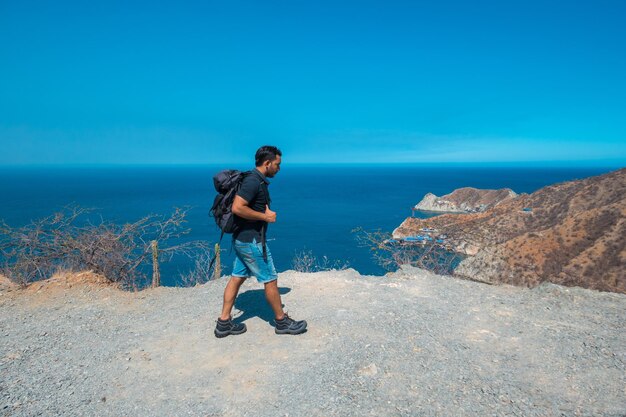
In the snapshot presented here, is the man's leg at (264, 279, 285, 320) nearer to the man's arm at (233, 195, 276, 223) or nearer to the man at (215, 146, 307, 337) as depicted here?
the man at (215, 146, 307, 337)

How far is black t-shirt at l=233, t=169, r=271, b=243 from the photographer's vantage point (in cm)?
446

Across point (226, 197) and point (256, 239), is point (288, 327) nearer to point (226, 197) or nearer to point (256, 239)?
point (256, 239)

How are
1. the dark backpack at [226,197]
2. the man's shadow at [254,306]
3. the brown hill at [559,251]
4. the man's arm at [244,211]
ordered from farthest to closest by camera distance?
the brown hill at [559,251], the man's shadow at [254,306], the dark backpack at [226,197], the man's arm at [244,211]

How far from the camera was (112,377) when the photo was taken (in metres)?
4.03

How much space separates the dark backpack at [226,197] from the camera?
4.59 metres

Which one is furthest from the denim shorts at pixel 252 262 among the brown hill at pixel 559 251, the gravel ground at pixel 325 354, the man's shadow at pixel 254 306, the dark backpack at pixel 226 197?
the brown hill at pixel 559 251

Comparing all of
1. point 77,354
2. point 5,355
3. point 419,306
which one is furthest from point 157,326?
point 419,306

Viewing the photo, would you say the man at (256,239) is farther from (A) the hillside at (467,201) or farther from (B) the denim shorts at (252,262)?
(A) the hillside at (467,201)

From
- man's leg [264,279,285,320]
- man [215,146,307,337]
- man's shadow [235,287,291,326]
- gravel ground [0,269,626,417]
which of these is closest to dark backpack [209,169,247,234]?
man [215,146,307,337]

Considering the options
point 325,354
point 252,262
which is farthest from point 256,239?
point 325,354

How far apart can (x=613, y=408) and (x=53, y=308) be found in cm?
750

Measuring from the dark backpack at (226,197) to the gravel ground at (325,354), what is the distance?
60.9 inches

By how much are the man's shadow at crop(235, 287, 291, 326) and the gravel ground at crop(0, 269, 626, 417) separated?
4 centimetres

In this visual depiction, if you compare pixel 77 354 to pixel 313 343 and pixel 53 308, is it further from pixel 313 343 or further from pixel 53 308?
pixel 313 343
